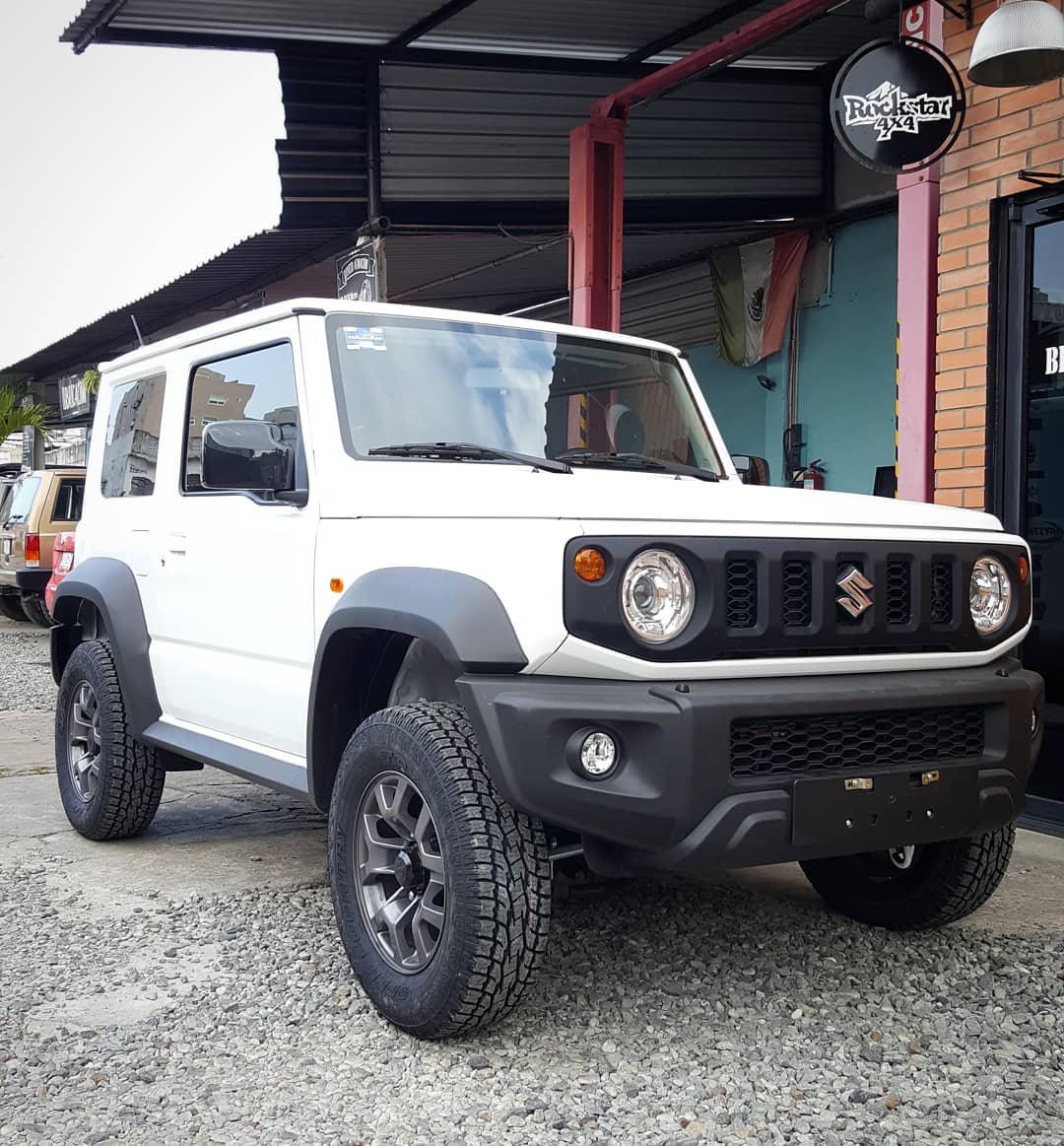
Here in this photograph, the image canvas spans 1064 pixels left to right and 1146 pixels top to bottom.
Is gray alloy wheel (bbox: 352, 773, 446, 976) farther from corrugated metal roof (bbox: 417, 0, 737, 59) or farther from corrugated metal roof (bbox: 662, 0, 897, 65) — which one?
corrugated metal roof (bbox: 662, 0, 897, 65)

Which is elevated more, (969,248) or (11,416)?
(11,416)

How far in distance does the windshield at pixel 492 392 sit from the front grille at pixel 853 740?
4.01ft

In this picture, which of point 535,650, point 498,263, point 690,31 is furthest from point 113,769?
point 498,263

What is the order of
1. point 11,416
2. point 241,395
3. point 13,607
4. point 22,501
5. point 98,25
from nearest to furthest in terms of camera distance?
point 241,395
point 98,25
point 22,501
point 13,607
point 11,416

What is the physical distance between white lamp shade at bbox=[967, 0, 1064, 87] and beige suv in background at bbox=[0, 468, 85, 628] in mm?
11543

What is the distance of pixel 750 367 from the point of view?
1262 cm

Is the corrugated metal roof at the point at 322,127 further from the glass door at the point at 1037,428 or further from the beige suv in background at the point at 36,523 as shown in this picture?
the beige suv in background at the point at 36,523

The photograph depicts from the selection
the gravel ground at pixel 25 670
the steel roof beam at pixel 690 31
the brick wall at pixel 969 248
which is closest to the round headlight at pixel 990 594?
the brick wall at pixel 969 248

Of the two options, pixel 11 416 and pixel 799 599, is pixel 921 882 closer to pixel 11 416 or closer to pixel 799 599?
pixel 799 599

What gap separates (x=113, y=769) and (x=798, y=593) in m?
2.78

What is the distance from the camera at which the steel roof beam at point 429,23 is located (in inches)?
323

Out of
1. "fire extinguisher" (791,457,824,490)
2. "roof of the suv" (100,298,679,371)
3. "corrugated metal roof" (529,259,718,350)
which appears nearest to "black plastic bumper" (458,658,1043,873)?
"roof of the suv" (100,298,679,371)

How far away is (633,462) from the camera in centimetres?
402

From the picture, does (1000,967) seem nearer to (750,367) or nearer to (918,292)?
(918,292)
